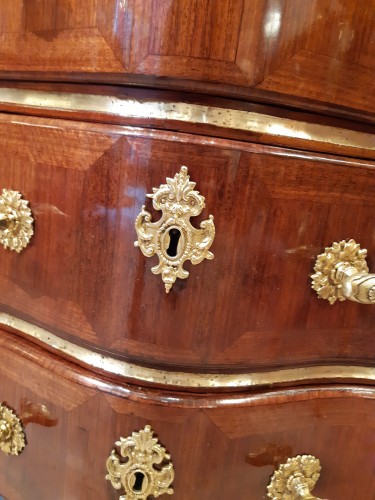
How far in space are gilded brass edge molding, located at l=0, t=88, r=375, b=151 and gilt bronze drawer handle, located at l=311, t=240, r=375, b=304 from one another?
0.10 m

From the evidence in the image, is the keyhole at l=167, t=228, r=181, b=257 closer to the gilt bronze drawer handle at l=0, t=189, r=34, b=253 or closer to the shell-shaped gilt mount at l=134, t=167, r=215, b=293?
the shell-shaped gilt mount at l=134, t=167, r=215, b=293

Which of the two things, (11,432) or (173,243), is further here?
(11,432)

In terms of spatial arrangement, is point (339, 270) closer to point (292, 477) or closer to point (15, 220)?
point (292, 477)

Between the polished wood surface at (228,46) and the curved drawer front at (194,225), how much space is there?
5 centimetres

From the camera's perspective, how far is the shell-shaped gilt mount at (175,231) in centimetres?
37

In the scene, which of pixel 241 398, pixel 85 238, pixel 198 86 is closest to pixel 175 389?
pixel 241 398

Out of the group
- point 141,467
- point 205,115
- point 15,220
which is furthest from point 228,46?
point 141,467

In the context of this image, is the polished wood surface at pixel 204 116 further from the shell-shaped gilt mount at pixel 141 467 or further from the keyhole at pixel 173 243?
the shell-shaped gilt mount at pixel 141 467

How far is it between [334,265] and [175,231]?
0.17 meters

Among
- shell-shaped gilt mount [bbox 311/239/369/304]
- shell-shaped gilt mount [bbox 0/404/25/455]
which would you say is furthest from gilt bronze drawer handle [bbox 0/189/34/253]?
shell-shaped gilt mount [bbox 311/239/369/304]

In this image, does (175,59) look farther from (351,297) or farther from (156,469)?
(156,469)

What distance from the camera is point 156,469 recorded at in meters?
0.43

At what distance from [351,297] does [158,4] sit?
1.04ft

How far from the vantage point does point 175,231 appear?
1.23ft
